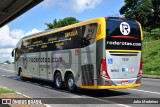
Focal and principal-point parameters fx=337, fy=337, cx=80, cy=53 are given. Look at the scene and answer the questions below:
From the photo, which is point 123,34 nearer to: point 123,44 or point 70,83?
point 123,44

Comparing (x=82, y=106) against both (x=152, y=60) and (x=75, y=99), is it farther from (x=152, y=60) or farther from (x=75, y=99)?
(x=152, y=60)

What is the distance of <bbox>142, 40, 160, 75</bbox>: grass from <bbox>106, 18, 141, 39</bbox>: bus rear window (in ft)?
45.9

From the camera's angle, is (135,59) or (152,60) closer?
(135,59)

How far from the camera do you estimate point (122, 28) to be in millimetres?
14758

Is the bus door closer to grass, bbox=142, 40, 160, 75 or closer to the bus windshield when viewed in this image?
the bus windshield

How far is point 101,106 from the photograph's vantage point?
1178 centimetres

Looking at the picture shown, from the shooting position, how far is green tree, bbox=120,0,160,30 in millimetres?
82438

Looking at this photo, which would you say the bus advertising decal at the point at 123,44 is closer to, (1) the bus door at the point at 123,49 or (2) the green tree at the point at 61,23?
(1) the bus door at the point at 123,49

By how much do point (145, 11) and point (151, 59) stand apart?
1957 inches

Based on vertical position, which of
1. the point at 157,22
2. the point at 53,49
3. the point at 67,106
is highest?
the point at 157,22

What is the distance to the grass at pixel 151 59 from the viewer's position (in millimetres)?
30727

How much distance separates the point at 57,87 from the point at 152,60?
18785mm

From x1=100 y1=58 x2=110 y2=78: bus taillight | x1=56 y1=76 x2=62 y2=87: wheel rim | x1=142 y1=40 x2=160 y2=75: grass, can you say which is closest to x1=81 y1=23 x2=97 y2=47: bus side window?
x1=100 y1=58 x2=110 y2=78: bus taillight

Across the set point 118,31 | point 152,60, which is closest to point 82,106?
point 118,31
